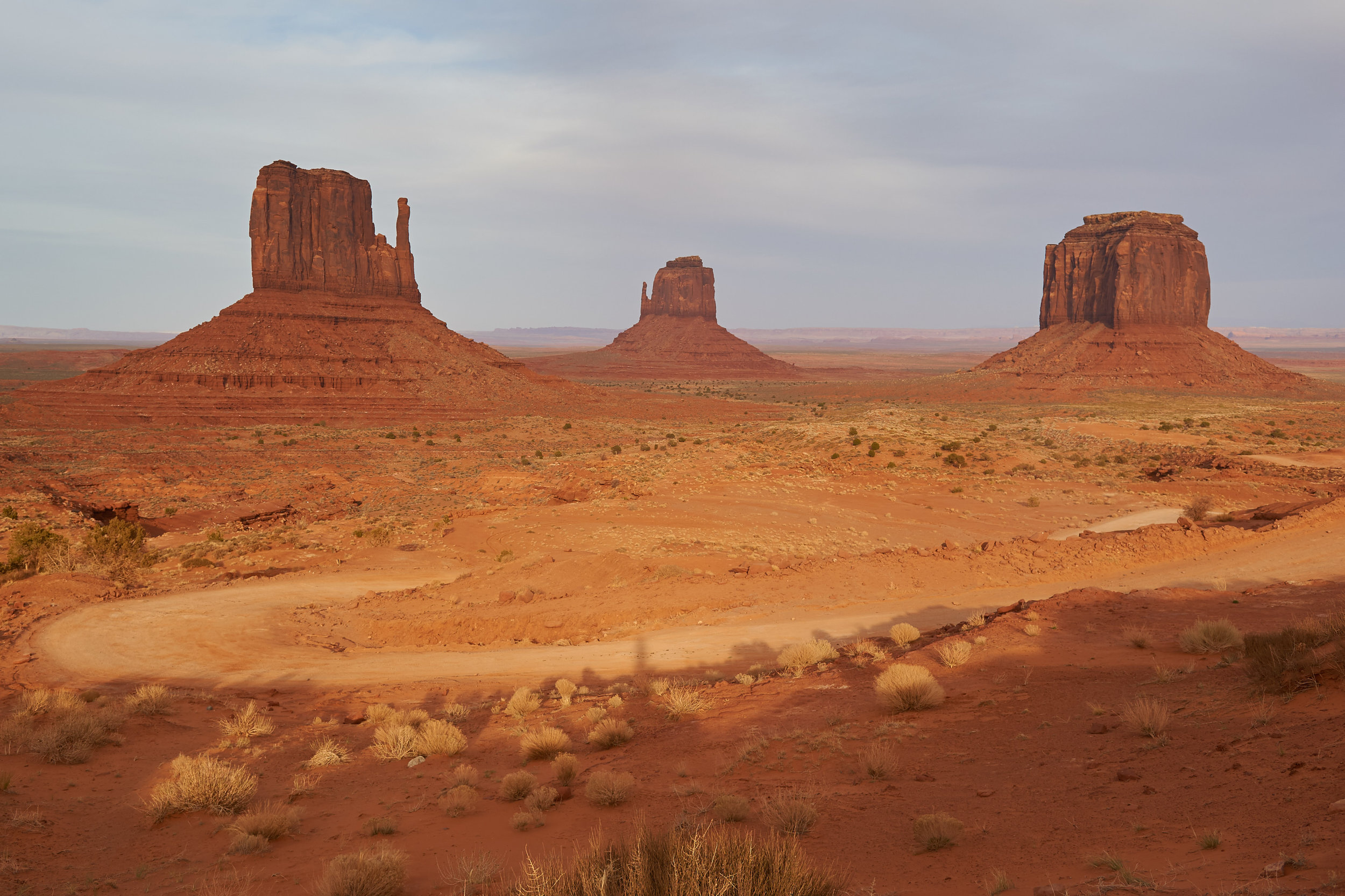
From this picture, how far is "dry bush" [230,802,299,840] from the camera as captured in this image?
7.53 m

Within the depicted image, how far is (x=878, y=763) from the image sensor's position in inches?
323

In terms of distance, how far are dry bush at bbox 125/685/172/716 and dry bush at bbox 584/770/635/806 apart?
728 cm

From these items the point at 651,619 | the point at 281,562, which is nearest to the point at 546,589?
the point at 651,619

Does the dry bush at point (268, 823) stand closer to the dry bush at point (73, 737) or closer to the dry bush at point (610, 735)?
the dry bush at point (73, 737)

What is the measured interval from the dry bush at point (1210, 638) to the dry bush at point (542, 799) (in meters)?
8.82

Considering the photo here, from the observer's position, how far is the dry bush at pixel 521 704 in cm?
1131

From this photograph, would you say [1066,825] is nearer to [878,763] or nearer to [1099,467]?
[878,763]

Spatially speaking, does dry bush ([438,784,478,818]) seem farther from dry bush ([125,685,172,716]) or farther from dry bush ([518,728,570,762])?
dry bush ([125,685,172,716])

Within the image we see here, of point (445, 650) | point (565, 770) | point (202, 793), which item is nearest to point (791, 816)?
point (565, 770)

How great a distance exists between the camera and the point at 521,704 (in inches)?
452

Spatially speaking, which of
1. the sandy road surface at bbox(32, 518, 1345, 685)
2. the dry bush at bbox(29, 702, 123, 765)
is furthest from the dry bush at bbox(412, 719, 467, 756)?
the dry bush at bbox(29, 702, 123, 765)

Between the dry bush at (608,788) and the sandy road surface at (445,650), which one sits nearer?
the dry bush at (608,788)

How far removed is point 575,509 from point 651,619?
10.4 metres

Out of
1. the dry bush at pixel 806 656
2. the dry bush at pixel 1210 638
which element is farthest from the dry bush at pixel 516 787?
the dry bush at pixel 1210 638
